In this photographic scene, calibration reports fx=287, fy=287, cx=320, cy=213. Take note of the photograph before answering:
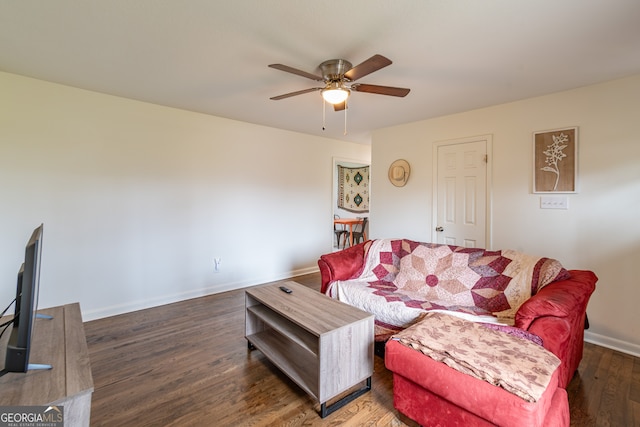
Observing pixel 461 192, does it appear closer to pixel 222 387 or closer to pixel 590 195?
pixel 590 195

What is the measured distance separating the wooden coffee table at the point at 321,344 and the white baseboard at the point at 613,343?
225 cm

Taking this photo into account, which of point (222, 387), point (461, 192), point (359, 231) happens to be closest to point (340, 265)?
point (222, 387)

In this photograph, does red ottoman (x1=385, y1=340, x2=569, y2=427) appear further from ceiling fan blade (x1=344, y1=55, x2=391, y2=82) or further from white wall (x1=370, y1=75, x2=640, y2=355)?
white wall (x1=370, y1=75, x2=640, y2=355)

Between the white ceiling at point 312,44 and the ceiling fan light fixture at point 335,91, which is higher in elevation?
the white ceiling at point 312,44

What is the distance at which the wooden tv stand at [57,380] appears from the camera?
3.15 feet

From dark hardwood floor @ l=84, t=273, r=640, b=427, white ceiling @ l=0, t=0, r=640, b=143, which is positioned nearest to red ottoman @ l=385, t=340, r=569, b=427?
dark hardwood floor @ l=84, t=273, r=640, b=427

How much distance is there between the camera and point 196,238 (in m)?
3.62

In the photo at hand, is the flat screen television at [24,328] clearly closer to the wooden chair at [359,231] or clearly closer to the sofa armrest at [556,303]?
the sofa armrest at [556,303]

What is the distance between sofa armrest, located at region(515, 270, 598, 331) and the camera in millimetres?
1613

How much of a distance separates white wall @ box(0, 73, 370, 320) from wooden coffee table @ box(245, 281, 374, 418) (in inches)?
68.7

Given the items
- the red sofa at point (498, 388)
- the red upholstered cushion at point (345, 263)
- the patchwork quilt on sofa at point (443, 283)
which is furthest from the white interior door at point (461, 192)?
the red sofa at point (498, 388)

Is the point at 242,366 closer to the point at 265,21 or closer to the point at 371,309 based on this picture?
the point at 371,309

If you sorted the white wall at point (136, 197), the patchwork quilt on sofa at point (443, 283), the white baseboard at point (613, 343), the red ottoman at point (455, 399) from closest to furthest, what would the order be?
the red ottoman at point (455, 399) → the patchwork quilt on sofa at point (443, 283) → the white baseboard at point (613, 343) → the white wall at point (136, 197)

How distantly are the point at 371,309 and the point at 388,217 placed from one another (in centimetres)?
212
